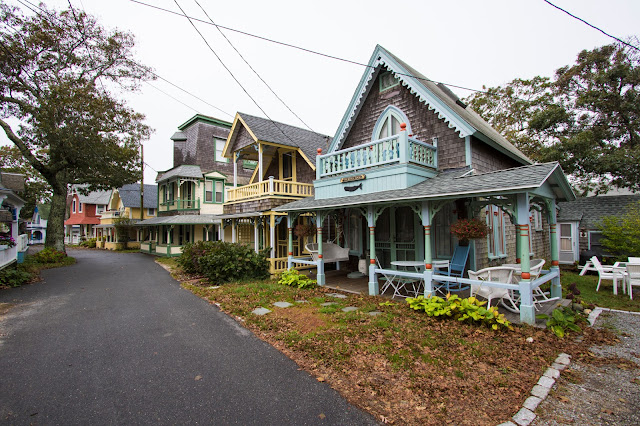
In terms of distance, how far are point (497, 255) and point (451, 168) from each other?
3.27m

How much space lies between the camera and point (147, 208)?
3309cm

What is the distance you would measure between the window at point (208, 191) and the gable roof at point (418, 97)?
15.5 meters

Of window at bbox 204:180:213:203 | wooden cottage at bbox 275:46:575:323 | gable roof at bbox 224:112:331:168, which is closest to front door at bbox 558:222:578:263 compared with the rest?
wooden cottage at bbox 275:46:575:323

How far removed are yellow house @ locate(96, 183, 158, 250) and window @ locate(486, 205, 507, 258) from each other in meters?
31.5

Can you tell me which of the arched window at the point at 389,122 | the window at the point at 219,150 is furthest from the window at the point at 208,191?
the arched window at the point at 389,122

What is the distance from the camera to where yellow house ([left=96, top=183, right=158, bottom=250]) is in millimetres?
31973

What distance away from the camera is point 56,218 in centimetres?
1967

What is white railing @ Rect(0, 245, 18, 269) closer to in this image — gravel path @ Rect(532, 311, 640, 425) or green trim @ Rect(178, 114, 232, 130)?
green trim @ Rect(178, 114, 232, 130)

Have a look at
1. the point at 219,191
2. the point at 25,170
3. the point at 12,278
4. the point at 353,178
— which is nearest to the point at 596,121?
the point at 353,178

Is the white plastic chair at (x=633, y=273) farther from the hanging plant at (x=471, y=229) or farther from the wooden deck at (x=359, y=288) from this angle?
the hanging plant at (x=471, y=229)

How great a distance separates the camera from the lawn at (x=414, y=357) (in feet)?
11.3

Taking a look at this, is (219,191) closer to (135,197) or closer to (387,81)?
(135,197)

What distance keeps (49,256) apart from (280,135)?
16233mm

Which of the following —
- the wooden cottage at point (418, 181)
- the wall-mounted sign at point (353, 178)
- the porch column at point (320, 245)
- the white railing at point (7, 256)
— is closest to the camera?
the wooden cottage at point (418, 181)
